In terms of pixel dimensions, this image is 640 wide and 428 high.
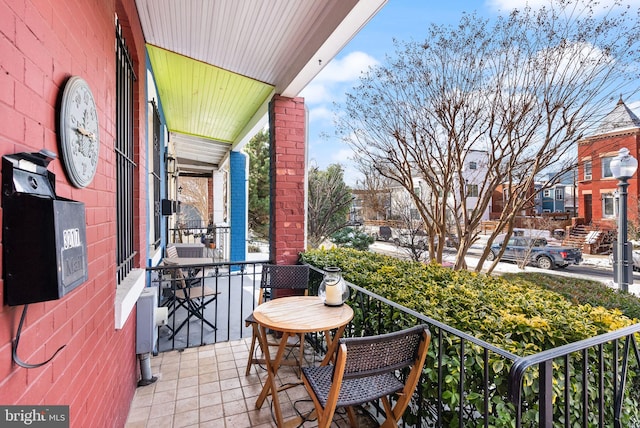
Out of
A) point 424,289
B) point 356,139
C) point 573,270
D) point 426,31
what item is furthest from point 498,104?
point 573,270

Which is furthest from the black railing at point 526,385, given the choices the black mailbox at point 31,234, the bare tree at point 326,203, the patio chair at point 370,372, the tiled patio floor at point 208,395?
the bare tree at point 326,203

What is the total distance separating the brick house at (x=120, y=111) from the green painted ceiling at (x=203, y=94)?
3 centimetres

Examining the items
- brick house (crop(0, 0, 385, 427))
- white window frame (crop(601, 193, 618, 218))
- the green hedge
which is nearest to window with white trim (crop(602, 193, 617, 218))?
white window frame (crop(601, 193, 618, 218))

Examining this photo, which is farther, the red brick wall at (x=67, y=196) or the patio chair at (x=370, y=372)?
the patio chair at (x=370, y=372)

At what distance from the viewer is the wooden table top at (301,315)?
1.91 meters

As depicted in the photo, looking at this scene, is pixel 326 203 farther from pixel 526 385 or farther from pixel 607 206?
pixel 607 206

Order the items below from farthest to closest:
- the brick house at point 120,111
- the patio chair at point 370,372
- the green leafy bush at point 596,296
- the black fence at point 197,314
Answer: the black fence at point 197,314 < the green leafy bush at point 596,296 < the patio chair at point 370,372 < the brick house at point 120,111

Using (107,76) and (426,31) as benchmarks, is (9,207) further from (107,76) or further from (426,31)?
(426,31)

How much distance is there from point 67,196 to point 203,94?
3.69m

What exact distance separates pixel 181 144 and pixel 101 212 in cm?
677

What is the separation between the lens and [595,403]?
143cm

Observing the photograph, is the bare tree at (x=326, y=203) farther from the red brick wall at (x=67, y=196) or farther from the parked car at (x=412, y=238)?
the red brick wall at (x=67, y=196)

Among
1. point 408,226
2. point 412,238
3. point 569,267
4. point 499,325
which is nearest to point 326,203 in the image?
point 408,226

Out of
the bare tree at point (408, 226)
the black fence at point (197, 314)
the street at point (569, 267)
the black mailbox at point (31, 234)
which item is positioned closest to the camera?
the black mailbox at point (31, 234)
